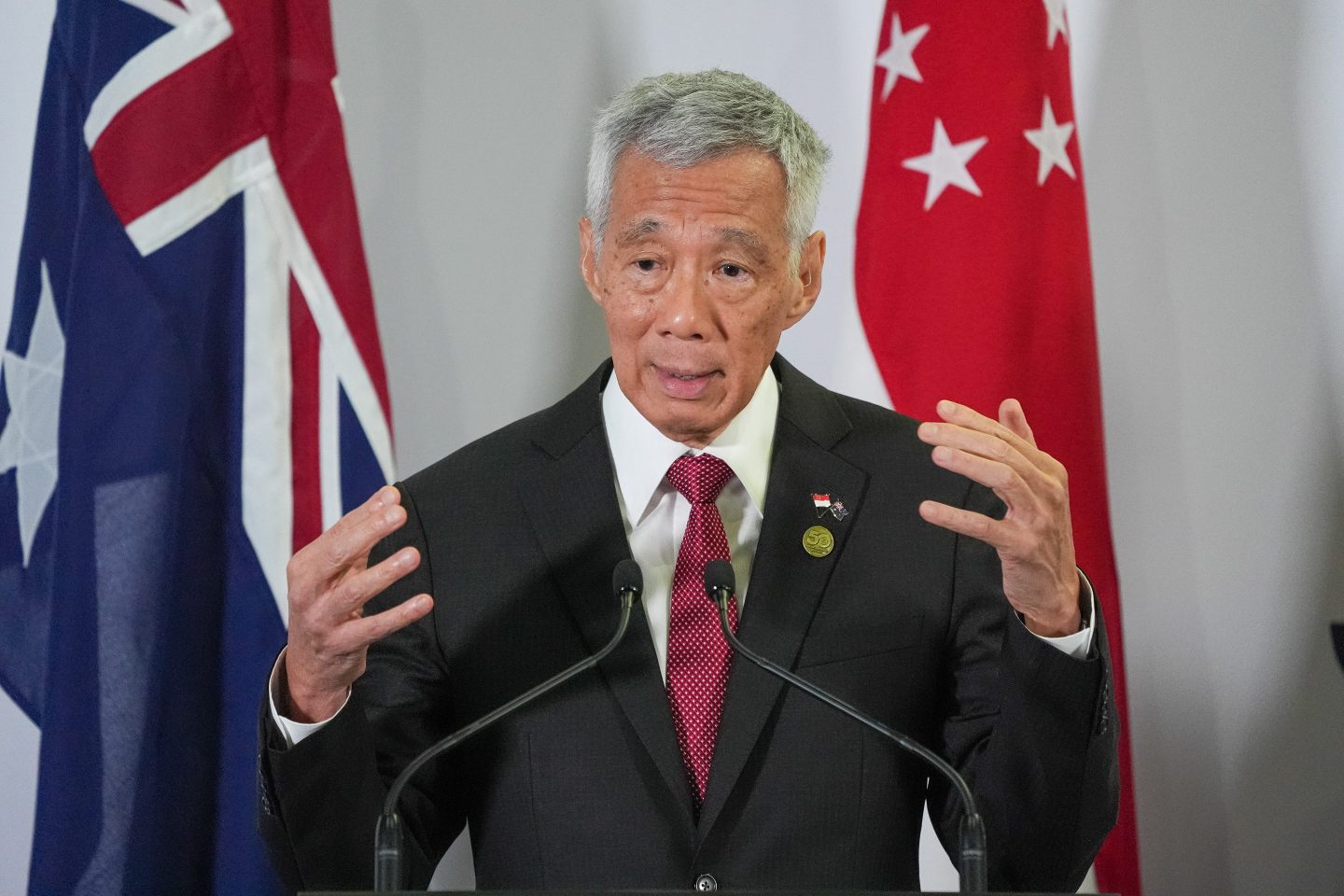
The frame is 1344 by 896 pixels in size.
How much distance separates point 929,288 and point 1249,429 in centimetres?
81

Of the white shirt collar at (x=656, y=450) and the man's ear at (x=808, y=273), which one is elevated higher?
the man's ear at (x=808, y=273)

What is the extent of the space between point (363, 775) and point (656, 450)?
597mm

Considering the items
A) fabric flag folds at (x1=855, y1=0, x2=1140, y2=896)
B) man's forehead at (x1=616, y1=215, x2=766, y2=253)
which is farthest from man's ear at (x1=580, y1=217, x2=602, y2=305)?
fabric flag folds at (x1=855, y1=0, x2=1140, y2=896)

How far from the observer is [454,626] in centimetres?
196

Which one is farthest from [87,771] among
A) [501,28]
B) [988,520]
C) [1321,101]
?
[1321,101]

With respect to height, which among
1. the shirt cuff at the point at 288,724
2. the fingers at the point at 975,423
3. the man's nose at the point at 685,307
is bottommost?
the shirt cuff at the point at 288,724

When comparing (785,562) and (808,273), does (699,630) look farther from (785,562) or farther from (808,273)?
(808,273)

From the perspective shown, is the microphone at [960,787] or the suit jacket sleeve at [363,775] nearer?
the microphone at [960,787]

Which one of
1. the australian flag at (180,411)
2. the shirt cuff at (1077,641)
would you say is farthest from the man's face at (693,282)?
the australian flag at (180,411)

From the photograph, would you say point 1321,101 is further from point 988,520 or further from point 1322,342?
point 988,520

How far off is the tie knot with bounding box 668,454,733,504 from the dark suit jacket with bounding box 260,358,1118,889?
73 millimetres

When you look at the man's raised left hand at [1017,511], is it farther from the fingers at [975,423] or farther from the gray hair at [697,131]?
the gray hair at [697,131]

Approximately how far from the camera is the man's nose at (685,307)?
1.94 metres

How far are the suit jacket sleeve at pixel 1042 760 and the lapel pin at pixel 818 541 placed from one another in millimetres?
266
